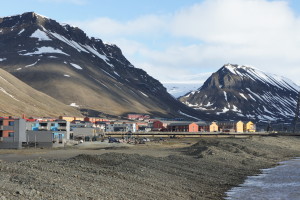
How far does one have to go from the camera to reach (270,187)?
48.2m

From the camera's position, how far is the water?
41.8 m

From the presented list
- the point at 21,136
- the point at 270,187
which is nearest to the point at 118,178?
the point at 270,187

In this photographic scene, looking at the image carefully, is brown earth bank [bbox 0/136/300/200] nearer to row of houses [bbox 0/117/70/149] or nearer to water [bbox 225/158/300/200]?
water [bbox 225/158/300/200]

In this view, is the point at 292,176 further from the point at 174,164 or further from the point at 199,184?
the point at 199,184

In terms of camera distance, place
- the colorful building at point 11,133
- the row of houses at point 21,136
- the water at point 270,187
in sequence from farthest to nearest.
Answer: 1. the row of houses at point 21,136
2. the colorful building at point 11,133
3. the water at point 270,187

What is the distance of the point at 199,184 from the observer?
148ft

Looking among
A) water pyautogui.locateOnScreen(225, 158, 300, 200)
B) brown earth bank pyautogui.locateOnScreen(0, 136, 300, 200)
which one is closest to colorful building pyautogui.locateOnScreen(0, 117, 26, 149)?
brown earth bank pyautogui.locateOnScreen(0, 136, 300, 200)

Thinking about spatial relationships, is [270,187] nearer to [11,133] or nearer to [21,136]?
[21,136]

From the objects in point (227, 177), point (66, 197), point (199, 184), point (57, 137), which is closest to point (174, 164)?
point (227, 177)

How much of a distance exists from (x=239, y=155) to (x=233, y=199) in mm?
42095

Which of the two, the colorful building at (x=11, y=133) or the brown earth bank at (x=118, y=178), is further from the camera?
the colorful building at (x=11, y=133)

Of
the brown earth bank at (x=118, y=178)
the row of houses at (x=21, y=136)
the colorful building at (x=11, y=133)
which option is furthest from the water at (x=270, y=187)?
the colorful building at (x=11, y=133)

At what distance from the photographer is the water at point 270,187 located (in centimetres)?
4175

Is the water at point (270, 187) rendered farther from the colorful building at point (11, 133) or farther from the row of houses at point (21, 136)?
the colorful building at point (11, 133)
